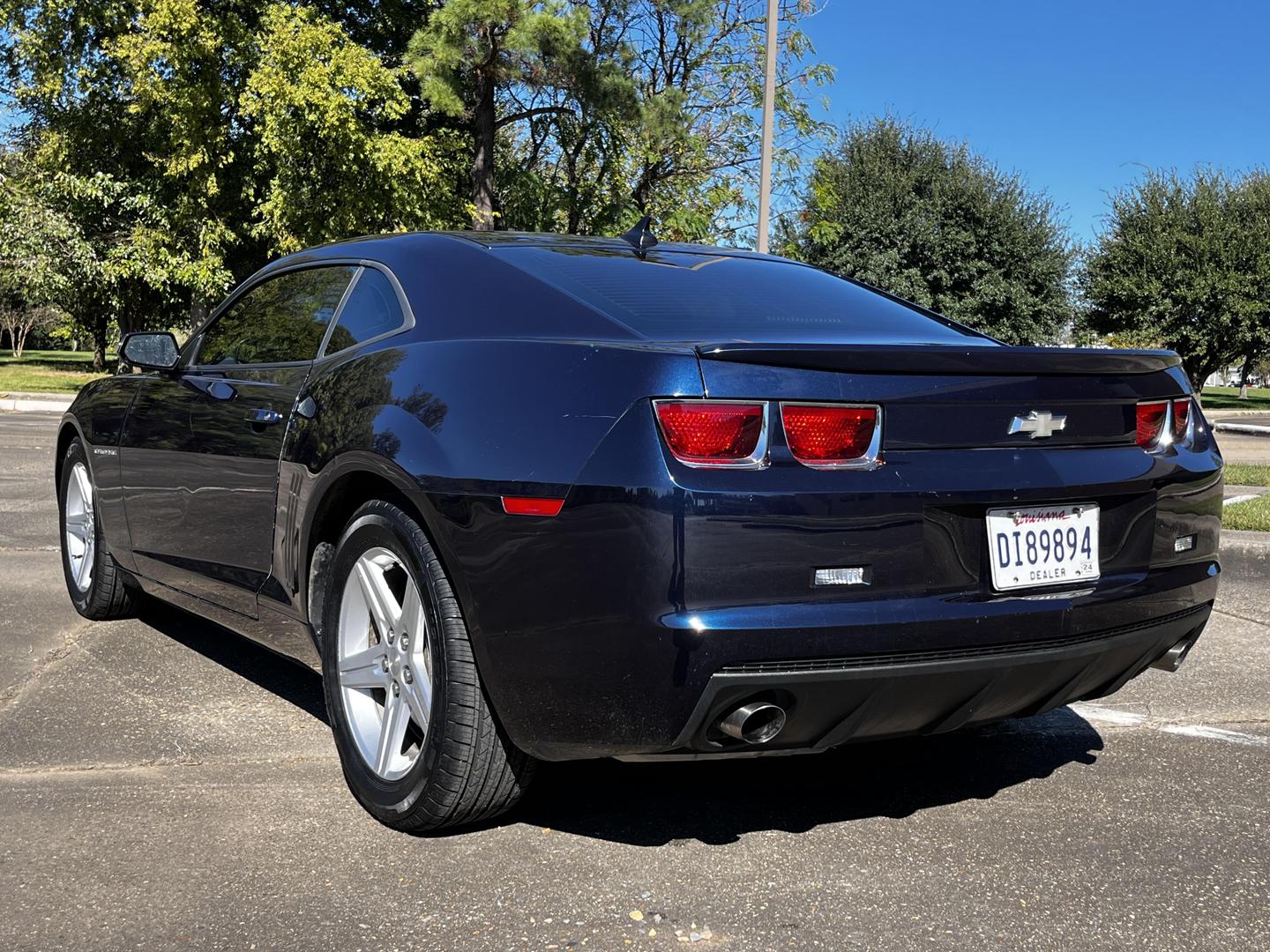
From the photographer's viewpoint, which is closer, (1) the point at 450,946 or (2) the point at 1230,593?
(1) the point at 450,946

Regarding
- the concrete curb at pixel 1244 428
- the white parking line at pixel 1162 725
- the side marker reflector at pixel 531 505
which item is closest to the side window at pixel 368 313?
the side marker reflector at pixel 531 505

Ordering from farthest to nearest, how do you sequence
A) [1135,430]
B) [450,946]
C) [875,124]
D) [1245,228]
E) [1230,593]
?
[1245,228] < [875,124] < [1230,593] < [1135,430] < [450,946]

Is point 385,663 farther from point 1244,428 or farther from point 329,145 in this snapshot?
point 1244,428

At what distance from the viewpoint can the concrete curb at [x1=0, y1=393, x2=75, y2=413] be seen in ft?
71.5

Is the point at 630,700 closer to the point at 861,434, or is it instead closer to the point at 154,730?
the point at 861,434

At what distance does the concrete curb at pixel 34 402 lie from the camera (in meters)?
21.8

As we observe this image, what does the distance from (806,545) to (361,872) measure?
1.25m

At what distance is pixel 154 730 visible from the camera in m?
3.86

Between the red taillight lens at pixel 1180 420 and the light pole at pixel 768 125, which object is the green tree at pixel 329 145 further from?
the red taillight lens at pixel 1180 420

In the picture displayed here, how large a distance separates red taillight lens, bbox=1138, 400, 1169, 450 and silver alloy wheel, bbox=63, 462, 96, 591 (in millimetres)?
3951

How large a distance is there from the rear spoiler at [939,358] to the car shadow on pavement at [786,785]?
47.5 inches

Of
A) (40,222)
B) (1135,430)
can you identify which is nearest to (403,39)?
(40,222)

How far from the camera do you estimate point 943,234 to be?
35844 millimetres

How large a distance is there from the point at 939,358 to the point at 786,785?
1.37 m
